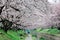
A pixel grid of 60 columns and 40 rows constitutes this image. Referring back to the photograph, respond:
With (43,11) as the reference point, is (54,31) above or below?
below

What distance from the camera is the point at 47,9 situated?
33750mm

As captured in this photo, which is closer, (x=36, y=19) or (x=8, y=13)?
(x=8, y=13)

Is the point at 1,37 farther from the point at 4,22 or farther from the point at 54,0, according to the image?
the point at 54,0

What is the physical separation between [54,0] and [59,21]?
7.72 metres

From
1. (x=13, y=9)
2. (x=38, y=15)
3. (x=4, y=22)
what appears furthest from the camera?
(x=38, y=15)

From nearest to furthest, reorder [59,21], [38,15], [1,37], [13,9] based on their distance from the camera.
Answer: [1,37] → [13,9] → [59,21] → [38,15]

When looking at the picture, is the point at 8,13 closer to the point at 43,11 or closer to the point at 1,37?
the point at 1,37

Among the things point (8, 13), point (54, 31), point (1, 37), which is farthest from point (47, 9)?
point (1, 37)

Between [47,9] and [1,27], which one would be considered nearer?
[1,27]

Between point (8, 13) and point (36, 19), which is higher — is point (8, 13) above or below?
above

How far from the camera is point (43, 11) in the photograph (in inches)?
1293

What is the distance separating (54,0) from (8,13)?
18495 mm

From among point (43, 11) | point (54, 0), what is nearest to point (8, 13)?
point (43, 11)

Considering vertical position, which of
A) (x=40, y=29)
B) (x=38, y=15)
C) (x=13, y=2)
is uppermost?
(x=13, y=2)
